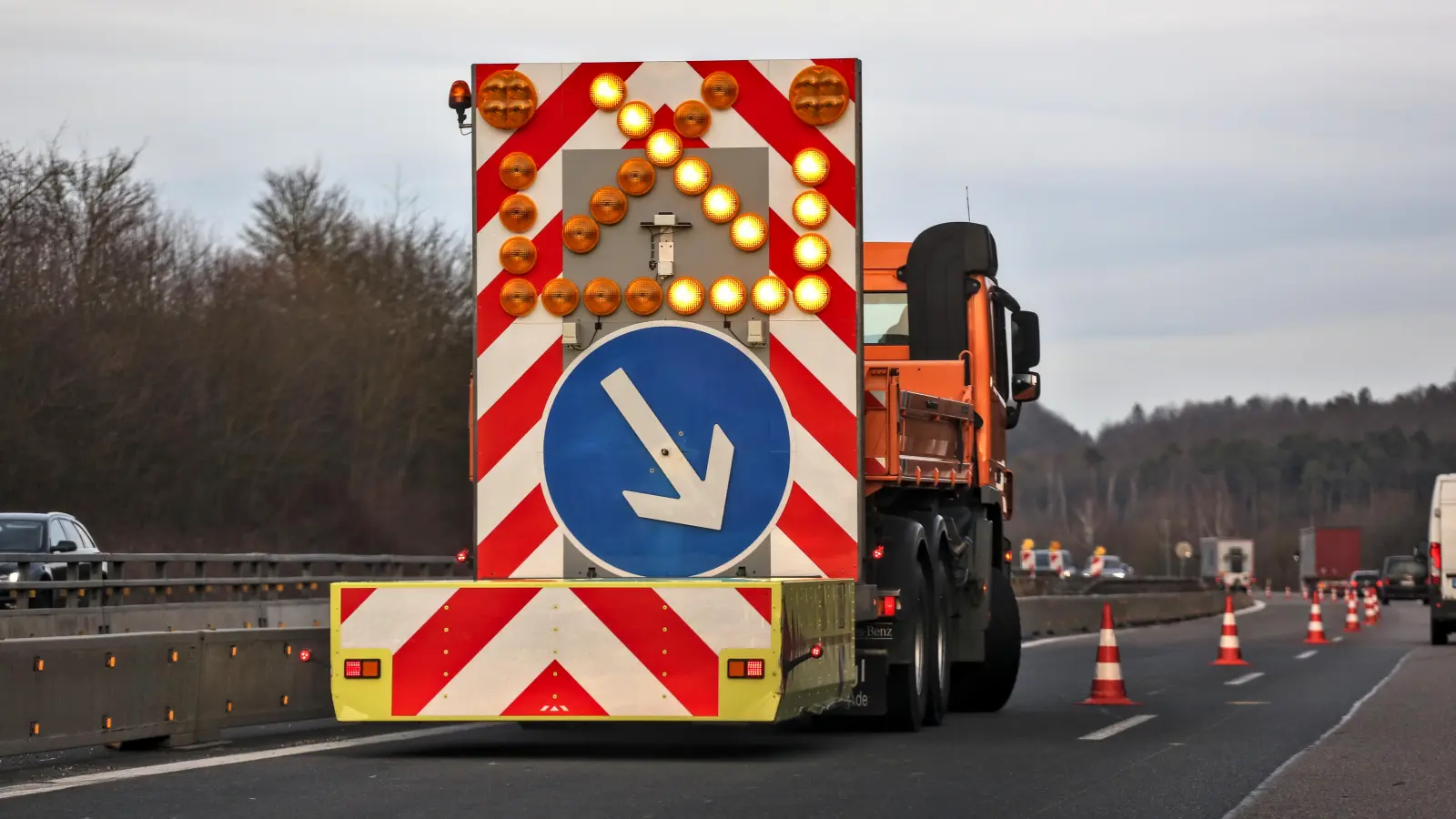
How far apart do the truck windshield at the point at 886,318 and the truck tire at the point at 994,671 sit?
209 centimetres

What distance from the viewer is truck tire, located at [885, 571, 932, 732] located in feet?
43.9

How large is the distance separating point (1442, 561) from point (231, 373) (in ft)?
109

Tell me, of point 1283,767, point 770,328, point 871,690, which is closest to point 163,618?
point 871,690

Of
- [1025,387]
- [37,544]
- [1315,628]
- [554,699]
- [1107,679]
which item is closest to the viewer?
[554,699]

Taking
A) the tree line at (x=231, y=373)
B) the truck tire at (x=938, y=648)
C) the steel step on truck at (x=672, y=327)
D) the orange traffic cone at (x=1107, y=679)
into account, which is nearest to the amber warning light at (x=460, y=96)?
the steel step on truck at (x=672, y=327)

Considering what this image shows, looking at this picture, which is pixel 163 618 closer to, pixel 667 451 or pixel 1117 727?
pixel 1117 727

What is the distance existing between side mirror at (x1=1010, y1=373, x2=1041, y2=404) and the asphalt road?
7.86 feet

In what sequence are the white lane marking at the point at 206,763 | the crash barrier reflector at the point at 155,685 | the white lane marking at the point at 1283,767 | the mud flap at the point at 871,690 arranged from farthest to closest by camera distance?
the mud flap at the point at 871,690
the crash barrier reflector at the point at 155,685
the white lane marking at the point at 206,763
the white lane marking at the point at 1283,767

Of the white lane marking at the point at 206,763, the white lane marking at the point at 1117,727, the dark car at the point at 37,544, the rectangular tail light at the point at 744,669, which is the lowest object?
the white lane marking at the point at 1117,727

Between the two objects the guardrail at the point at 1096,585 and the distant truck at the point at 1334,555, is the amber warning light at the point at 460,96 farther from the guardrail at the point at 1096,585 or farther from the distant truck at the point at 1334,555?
the distant truck at the point at 1334,555

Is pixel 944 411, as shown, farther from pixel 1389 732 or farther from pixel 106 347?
pixel 106 347

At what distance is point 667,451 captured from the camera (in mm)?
11961

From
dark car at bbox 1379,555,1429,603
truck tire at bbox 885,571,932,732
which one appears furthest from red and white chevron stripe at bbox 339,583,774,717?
dark car at bbox 1379,555,1429,603

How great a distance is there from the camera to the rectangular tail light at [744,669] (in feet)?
35.7
